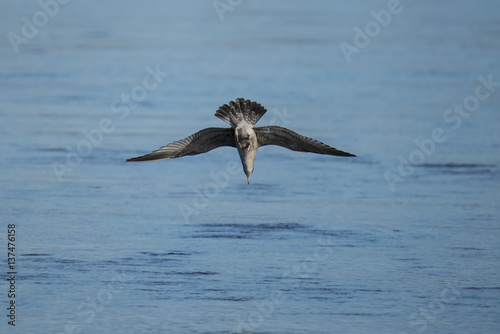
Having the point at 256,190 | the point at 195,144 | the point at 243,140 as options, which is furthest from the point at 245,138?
the point at 256,190

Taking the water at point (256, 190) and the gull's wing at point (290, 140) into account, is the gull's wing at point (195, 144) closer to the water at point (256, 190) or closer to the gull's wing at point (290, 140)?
the gull's wing at point (290, 140)

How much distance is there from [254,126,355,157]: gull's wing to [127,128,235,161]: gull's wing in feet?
0.82

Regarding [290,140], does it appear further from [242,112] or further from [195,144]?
[195,144]

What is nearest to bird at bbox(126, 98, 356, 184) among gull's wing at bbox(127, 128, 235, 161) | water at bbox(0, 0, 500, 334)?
gull's wing at bbox(127, 128, 235, 161)

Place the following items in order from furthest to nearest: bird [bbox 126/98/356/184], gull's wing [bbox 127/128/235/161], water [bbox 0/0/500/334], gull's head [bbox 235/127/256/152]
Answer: gull's wing [bbox 127/128/235/161], bird [bbox 126/98/356/184], gull's head [bbox 235/127/256/152], water [bbox 0/0/500/334]

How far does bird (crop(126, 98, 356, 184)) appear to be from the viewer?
7.91m

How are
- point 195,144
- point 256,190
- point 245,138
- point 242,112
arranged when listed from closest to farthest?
point 245,138 < point 195,144 < point 242,112 < point 256,190

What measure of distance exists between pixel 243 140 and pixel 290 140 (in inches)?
18.4

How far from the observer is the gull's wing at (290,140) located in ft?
26.6

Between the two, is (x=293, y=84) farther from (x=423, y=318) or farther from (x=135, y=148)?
(x=423, y=318)

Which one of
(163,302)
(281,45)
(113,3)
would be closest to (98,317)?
(163,302)

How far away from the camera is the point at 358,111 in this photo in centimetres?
1356

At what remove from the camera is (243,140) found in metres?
7.84

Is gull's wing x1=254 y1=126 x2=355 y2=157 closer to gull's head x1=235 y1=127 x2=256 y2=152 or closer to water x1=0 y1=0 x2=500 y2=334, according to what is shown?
gull's head x1=235 y1=127 x2=256 y2=152
